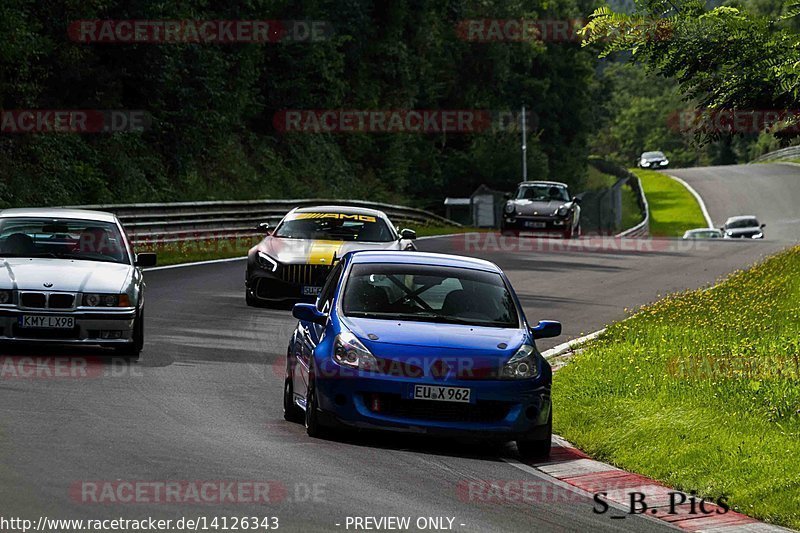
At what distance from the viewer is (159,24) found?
42.6 m

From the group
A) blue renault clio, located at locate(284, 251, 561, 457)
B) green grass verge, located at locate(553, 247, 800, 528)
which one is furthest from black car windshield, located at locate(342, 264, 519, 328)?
green grass verge, located at locate(553, 247, 800, 528)

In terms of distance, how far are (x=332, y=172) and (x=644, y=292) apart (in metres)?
32.3

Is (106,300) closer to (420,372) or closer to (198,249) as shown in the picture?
(420,372)

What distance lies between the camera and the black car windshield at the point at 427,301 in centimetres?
1190

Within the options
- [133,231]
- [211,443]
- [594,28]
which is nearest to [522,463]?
[211,443]

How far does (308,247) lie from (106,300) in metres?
6.79

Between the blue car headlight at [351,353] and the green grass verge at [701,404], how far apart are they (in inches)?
81.4

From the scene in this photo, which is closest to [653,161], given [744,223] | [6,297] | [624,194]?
[624,194]

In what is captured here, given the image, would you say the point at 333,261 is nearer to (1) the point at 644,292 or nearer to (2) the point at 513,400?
(1) the point at 644,292

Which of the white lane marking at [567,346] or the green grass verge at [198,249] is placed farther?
the green grass verge at [198,249]

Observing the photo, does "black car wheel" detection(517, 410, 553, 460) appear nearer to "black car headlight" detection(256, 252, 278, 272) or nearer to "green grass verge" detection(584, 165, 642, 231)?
"black car headlight" detection(256, 252, 278, 272)

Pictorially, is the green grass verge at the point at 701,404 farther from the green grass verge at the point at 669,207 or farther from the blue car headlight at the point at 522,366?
the green grass verge at the point at 669,207

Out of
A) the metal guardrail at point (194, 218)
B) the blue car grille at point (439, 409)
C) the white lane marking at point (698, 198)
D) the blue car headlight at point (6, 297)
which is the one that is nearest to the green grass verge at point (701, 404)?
the blue car grille at point (439, 409)

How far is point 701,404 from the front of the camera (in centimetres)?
1262
